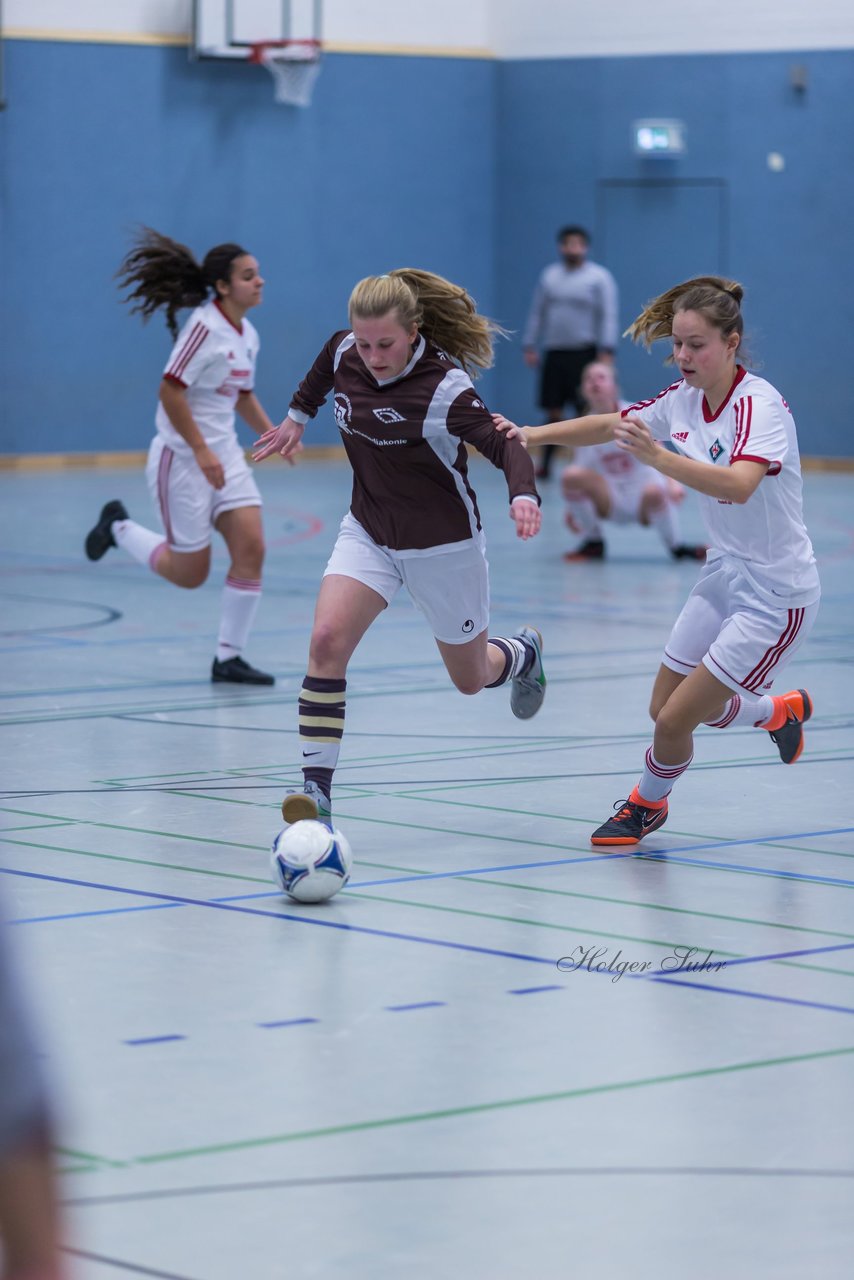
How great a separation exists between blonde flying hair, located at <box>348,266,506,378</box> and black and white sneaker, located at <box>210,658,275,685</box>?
324 cm

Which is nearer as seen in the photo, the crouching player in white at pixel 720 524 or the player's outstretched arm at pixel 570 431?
the crouching player in white at pixel 720 524

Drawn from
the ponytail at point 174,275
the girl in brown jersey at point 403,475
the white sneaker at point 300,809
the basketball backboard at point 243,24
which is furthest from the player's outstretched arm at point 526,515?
the basketball backboard at point 243,24

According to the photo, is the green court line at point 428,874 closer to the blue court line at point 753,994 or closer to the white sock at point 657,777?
the white sock at point 657,777

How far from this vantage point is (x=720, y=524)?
21.3ft

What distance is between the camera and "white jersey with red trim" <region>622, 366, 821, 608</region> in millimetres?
6273

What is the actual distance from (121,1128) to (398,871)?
7.54ft

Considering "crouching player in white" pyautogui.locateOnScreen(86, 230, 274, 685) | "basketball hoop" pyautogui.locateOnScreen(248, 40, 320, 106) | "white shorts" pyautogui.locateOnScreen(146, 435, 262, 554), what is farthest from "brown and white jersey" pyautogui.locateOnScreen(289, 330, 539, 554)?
"basketball hoop" pyautogui.locateOnScreen(248, 40, 320, 106)

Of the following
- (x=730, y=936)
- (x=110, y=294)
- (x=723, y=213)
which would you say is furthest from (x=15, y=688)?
(x=723, y=213)

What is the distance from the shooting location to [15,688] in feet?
31.4

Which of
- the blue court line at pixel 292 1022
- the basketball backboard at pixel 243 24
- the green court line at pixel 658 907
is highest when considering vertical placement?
the basketball backboard at pixel 243 24

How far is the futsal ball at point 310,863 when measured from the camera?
565cm

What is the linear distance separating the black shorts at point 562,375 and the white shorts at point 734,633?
1577 cm

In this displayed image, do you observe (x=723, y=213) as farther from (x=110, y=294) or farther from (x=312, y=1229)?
(x=312, y=1229)

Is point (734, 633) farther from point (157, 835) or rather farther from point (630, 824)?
point (157, 835)
